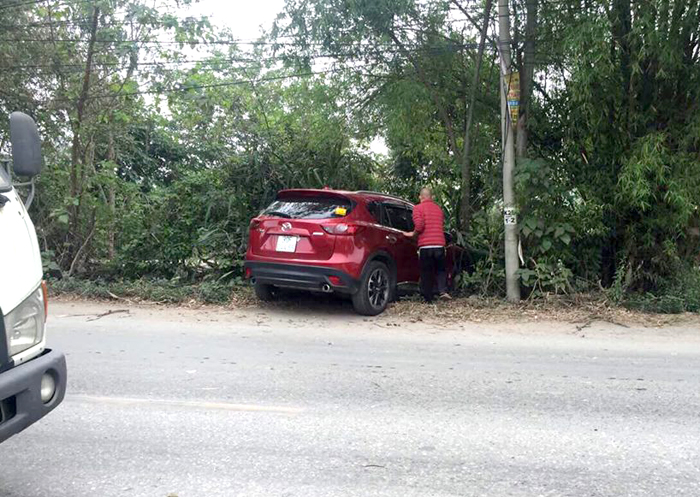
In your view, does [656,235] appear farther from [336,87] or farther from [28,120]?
[28,120]

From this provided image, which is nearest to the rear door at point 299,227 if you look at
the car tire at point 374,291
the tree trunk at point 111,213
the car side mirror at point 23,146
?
the car tire at point 374,291

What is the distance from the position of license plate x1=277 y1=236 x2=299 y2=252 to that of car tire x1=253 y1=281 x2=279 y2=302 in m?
0.92

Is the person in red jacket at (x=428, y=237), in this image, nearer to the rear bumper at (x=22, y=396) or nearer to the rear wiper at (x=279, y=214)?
the rear wiper at (x=279, y=214)

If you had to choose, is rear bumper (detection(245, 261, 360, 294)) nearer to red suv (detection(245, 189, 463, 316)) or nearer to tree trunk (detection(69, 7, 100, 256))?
red suv (detection(245, 189, 463, 316))

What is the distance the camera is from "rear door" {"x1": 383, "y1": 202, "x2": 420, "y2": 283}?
9.82 meters

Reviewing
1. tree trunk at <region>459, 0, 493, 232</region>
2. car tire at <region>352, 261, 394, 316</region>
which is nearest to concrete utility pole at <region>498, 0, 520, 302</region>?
tree trunk at <region>459, 0, 493, 232</region>

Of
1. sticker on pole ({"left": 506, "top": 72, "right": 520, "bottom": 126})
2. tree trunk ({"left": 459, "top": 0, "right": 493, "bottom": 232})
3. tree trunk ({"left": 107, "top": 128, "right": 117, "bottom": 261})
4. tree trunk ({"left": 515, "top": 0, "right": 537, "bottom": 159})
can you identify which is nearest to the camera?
sticker on pole ({"left": 506, "top": 72, "right": 520, "bottom": 126})

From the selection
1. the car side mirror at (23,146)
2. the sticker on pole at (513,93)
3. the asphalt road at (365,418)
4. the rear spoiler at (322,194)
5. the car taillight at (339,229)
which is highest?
the sticker on pole at (513,93)

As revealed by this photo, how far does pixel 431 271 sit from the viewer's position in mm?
10023

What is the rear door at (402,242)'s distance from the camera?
9.82 metres

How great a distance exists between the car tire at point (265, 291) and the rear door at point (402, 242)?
6.45ft

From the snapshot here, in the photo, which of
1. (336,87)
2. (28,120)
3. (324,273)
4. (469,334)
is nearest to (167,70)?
(336,87)

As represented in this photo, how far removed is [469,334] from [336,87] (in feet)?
19.0

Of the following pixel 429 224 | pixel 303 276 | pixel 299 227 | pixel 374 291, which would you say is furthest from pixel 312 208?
pixel 429 224
